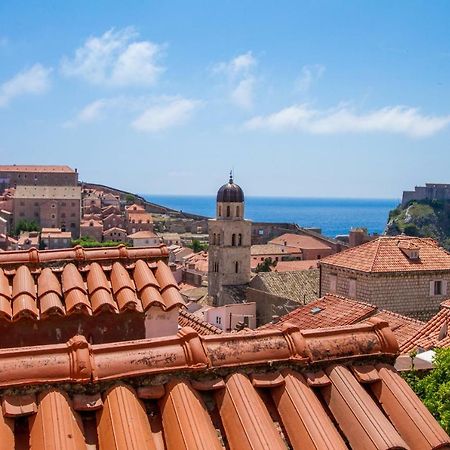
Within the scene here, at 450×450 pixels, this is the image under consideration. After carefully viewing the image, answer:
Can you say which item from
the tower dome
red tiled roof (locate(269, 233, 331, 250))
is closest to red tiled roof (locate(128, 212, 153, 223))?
red tiled roof (locate(269, 233, 331, 250))

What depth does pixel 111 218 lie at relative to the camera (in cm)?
10531

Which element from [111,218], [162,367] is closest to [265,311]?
[162,367]

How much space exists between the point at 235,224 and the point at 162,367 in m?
44.4

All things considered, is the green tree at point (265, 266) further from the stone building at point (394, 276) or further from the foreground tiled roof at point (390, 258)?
the stone building at point (394, 276)

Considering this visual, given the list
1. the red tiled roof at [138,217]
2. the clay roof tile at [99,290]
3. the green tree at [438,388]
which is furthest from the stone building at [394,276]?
the red tiled roof at [138,217]

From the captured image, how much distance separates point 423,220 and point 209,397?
109361mm

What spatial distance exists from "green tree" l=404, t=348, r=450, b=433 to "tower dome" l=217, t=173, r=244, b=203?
134 feet

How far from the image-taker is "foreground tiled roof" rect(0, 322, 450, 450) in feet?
12.0

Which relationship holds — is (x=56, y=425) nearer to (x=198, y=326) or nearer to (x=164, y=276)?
(x=164, y=276)

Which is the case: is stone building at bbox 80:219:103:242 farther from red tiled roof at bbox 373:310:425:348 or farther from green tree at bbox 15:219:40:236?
red tiled roof at bbox 373:310:425:348

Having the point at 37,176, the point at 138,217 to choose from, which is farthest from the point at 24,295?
the point at 37,176

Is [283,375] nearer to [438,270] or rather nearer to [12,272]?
[12,272]

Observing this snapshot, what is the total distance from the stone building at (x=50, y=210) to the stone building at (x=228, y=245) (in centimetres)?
5448

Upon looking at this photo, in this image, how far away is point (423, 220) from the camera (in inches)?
4242
